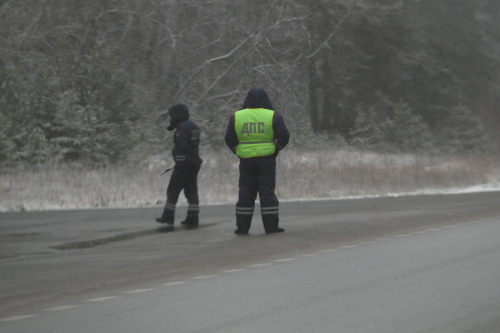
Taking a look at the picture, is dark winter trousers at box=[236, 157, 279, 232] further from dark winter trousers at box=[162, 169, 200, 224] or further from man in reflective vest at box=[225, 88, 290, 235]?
dark winter trousers at box=[162, 169, 200, 224]

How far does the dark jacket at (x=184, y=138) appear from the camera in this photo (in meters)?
14.4

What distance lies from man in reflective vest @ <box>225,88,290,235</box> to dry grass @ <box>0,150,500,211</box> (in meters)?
7.41

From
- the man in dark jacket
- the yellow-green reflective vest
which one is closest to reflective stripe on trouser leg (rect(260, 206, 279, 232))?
the yellow-green reflective vest

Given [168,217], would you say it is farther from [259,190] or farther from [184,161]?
[259,190]

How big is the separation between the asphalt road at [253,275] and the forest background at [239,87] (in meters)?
7.19

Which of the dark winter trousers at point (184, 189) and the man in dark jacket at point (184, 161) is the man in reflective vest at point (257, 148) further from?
the dark winter trousers at point (184, 189)

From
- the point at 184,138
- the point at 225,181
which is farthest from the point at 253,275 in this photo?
the point at 225,181

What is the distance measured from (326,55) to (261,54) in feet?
41.0

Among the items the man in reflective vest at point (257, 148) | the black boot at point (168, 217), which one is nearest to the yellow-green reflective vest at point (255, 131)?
the man in reflective vest at point (257, 148)

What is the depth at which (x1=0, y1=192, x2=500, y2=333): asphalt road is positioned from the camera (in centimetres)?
671

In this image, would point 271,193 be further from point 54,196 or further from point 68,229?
point 54,196

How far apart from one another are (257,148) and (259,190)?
604 millimetres

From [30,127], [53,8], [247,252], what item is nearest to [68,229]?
[247,252]

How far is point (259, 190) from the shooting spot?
1343 cm
